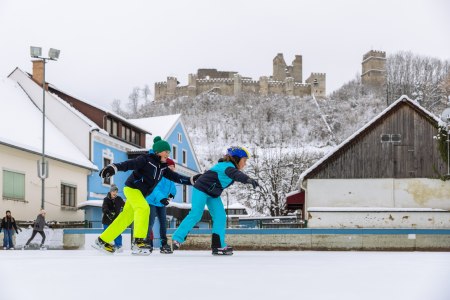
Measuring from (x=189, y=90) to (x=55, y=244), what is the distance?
4289 inches

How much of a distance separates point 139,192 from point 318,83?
12012 centimetres

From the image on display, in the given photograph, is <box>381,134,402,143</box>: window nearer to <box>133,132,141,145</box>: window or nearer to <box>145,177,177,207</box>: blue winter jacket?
<box>133,132,141,145</box>: window

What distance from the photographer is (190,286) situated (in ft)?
15.2

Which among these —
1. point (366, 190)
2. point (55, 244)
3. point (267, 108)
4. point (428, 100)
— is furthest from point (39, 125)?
point (267, 108)

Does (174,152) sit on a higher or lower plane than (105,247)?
higher

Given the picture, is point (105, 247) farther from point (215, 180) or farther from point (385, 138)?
point (385, 138)

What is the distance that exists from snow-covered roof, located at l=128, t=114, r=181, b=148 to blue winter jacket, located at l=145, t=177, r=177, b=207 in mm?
29163

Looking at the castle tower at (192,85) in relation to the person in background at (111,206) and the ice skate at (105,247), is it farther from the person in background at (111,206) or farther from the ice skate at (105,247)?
the ice skate at (105,247)

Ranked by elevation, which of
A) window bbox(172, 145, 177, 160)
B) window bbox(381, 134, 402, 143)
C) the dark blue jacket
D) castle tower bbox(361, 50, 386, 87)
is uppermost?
castle tower bbox(361, 50, 386, 87)

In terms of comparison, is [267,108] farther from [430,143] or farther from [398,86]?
[430,143]

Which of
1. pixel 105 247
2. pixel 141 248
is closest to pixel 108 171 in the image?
pixel 141 248

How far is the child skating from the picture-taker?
29.8ft

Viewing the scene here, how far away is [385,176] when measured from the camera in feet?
84.8

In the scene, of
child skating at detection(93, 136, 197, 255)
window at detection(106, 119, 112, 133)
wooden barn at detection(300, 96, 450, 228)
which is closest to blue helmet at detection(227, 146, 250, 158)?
child skating at detection(93, 136, 197, 255)
